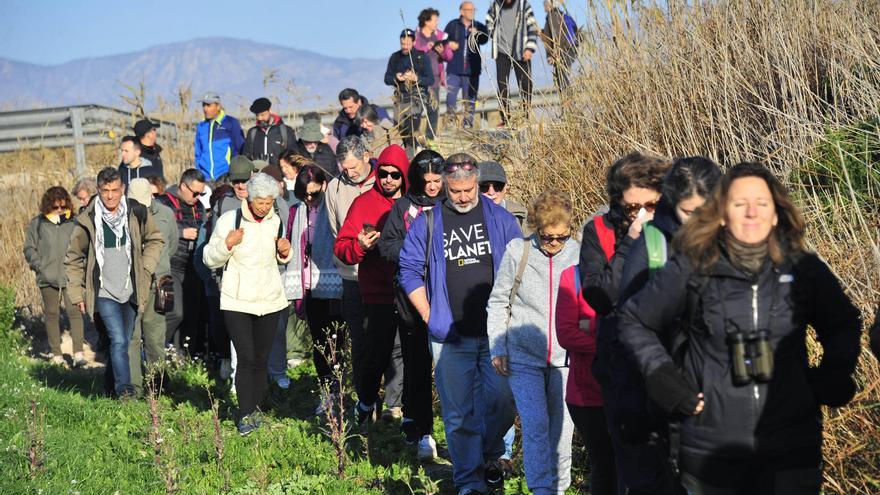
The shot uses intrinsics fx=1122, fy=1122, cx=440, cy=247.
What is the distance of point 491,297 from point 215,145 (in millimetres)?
8949

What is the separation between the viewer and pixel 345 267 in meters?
8.52

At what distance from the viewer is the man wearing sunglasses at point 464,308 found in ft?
22.2

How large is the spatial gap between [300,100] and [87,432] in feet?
24.1

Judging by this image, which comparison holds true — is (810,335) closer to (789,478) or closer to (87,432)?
(789,478)

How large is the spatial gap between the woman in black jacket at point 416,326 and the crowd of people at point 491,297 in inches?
0.6

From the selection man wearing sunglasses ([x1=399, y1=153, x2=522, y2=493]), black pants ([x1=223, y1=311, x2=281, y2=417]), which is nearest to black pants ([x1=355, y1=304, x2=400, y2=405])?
black pants ([x1=223, y1=311, x2=281, y2=417])

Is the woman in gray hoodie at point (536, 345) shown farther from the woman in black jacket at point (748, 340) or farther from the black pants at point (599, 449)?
the woman in black jacket at point (748, 340)

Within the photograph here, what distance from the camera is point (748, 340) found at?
385 centimetres

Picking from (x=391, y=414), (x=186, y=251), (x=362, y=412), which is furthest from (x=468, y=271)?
(x=186, y=251)

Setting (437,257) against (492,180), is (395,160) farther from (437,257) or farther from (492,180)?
(437,257)

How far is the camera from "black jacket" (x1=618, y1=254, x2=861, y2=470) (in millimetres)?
3912

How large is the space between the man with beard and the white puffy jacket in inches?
212

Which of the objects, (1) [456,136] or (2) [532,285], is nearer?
(2) [532,285]

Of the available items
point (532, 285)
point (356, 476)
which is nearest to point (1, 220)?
point (356, 476)
